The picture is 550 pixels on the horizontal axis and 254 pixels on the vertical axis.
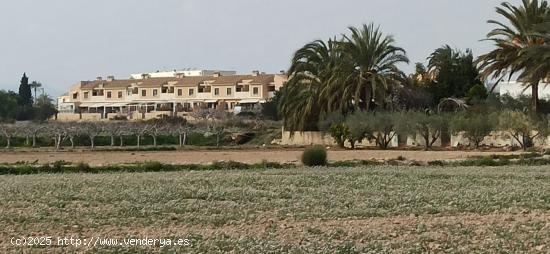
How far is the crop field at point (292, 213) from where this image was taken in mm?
12039

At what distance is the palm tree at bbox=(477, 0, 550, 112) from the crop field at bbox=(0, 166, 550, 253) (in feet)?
90.1

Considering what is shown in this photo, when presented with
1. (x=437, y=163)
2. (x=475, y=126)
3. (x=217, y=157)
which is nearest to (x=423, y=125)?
(x=475, y=126)

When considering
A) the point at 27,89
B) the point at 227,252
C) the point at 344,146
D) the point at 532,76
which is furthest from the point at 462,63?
the point at 27,89

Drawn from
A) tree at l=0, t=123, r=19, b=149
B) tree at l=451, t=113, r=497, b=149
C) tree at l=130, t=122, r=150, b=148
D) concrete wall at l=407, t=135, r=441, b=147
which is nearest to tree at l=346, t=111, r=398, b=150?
concrete wall at l=407, t=135, r=441, b=147

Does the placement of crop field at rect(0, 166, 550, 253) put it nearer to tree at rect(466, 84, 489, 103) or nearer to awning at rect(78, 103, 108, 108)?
tree at rect(466, 84, 489, 103)

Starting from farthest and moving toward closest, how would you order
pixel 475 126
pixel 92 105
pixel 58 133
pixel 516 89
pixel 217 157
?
pixel 92 105 → pixel 516 89 → pixel 58 133 → pixel 475 126 → pixel 217 157

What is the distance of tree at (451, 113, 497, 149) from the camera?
174 feet

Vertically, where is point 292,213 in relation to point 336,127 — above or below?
below

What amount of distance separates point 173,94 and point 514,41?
83299mm

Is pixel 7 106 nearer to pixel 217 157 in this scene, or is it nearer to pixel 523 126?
pixel 217 157

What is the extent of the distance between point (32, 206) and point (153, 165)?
15.8 m

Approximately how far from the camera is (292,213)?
16484 millimetres

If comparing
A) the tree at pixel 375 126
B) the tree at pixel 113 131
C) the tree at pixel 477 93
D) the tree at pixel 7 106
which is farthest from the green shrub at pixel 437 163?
the tree at pixel 7 106

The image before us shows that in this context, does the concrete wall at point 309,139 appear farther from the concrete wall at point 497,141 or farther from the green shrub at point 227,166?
the green shrub at point 227,166
